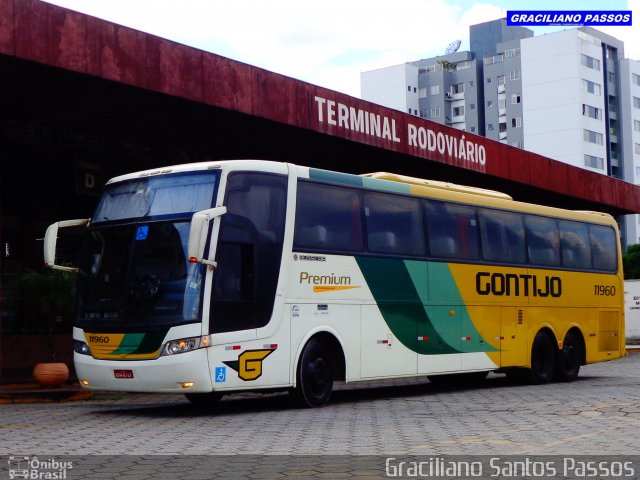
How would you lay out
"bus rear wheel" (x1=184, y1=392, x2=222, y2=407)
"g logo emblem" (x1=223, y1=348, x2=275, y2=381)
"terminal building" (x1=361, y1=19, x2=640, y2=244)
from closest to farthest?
1. "g logo emblem" (x1=223, y1=348, x2=275, y2=381)
2. "bus rear wheel" (x1=184, y1=392, x2=222, y2=407)
3. "terminal building" (x1=361, y1=19, x2=640, y2=244)

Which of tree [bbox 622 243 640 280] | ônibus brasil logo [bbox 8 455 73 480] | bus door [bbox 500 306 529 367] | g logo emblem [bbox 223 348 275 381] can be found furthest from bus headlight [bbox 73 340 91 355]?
tree [bbox 622 243 640 280]

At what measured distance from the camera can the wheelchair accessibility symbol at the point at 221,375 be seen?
44.0 ft

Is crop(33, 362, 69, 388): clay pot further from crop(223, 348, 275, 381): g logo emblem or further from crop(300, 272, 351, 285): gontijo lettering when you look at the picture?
crop(223, 348, 275, 381): g logo emblem

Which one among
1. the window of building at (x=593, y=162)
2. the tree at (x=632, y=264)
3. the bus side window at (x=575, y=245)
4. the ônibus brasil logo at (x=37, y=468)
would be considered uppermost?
the window of building at (x=593, y=162)

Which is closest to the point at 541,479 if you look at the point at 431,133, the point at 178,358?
the point at 178,358

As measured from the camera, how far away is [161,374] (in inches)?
527

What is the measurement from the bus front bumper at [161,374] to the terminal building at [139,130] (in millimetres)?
5703

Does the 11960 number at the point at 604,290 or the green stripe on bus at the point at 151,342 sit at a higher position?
the 11960 number at the point at 604,290

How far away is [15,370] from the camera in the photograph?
953 inches

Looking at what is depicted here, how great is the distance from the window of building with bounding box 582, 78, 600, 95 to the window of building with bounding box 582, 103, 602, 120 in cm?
160

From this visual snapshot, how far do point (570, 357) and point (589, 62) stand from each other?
8653 cm

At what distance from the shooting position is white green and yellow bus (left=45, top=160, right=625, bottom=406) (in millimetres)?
13547

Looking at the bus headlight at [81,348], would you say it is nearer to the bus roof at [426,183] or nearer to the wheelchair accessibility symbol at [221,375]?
the wheelchair accessibility symbol at [221,375]

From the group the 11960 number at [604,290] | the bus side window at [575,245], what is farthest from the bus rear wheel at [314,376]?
the 11960 number at [604,290]
